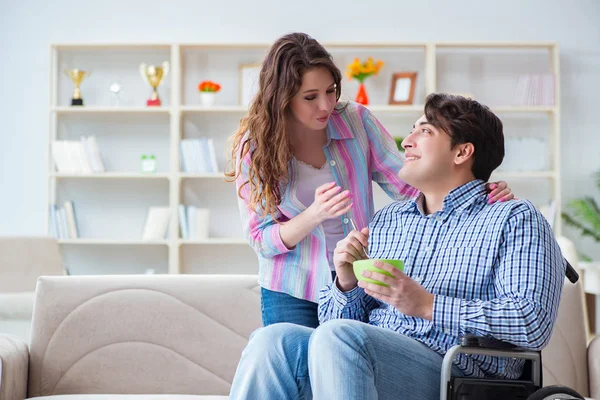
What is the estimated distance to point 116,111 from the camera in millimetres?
5070

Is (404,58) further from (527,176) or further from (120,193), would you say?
(120,193)

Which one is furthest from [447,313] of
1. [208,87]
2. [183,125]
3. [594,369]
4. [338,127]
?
[183,125]

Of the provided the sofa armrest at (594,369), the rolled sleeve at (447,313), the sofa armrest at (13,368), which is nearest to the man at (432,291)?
the rolled sleeve at (447,313)

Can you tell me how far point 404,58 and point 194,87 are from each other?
4.80 feet

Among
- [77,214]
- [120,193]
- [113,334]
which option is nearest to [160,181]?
[120,193]

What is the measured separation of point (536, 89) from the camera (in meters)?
5.04

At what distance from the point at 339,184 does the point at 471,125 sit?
426mm

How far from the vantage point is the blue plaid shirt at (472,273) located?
1.57 m

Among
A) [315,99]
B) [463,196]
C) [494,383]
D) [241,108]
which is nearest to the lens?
[494,383]

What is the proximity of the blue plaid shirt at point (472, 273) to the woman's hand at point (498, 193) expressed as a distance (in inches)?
0.9

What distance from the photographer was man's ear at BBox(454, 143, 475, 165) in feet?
6.08

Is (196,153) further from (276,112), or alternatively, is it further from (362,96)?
(276,112)

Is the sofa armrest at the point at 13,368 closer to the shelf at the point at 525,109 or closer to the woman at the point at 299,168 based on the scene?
the woman at the point at 299,168

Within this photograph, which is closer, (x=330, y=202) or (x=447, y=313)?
(x=447, y=313)
